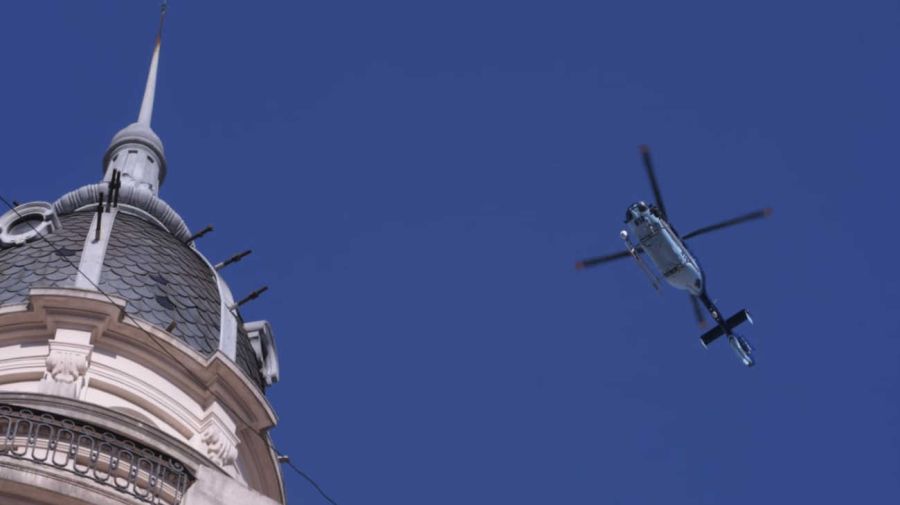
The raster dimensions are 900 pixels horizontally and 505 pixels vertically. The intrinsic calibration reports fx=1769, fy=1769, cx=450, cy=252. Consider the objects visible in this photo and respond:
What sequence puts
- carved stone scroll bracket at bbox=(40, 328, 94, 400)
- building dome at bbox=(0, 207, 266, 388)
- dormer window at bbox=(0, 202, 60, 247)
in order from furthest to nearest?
1. dormer window at bbox=(0, 202, 60, 247)
2. building dome at bbox=(0, 207, 266, 388)
3. carved stone scroll bracket at bbox=(40, 328, 94, 400)

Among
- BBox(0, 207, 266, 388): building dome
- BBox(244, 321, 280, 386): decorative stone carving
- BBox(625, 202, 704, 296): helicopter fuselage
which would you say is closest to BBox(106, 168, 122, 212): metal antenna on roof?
BBox(0, 207, 266, 388): building dome

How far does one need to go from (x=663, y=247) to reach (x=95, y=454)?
1531 centimetres

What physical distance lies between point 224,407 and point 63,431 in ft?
27.2

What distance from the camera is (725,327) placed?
109ft

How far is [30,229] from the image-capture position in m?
30.9

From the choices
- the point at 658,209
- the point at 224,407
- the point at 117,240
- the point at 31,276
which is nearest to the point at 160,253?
the point at 117,240

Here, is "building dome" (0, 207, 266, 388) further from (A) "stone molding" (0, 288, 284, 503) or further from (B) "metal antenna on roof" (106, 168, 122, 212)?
(A) "stone molding" (0, 288, 284, 503)

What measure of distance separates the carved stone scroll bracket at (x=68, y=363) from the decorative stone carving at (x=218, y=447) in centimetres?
198

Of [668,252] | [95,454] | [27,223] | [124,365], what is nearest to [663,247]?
[668,252]

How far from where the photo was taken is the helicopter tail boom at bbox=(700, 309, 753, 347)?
1305 inches

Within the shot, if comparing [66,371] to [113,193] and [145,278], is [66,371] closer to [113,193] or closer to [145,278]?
[145,278]

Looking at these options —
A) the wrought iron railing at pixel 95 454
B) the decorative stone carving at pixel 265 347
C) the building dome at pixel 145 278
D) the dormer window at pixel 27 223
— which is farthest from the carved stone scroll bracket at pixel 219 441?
the wrought iron railing at pixel 95 454

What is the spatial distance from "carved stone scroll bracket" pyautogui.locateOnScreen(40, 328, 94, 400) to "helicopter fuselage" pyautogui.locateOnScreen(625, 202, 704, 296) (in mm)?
10629

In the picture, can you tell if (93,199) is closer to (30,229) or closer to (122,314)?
(30,229)
